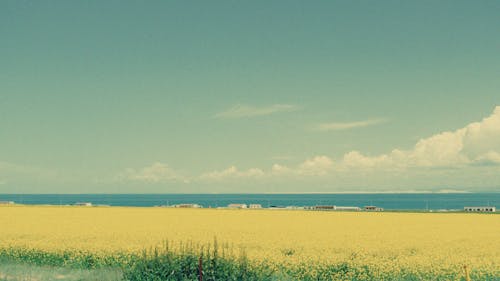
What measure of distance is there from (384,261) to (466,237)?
1296 cm

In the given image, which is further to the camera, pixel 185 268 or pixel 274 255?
pixel 274 255

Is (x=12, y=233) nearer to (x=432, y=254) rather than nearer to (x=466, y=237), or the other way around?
(x=432, y=254)

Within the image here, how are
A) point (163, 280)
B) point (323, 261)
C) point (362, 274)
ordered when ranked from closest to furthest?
point (163, 280) < point (362, 274) < point (323, 261)

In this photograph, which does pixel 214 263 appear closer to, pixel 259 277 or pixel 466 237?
pixel 259 277

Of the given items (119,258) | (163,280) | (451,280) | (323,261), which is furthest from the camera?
(119,258)

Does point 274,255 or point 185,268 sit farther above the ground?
point 185,268

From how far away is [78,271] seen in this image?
22.4 meters

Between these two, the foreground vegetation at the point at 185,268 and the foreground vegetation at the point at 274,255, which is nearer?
the foreground vegetation at the point at 185,268

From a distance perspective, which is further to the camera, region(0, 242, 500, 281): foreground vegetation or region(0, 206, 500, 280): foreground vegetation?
region(0, 206, 500, 280): foreground vegetation

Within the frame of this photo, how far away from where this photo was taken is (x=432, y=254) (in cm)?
2491

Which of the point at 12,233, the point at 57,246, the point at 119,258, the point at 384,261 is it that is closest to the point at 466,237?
the point at 384,261

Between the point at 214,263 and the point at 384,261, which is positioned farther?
the point at 384,261

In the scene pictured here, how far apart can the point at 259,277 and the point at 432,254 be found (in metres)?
11.9

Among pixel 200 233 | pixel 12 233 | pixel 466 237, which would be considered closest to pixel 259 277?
pixel 200 233
